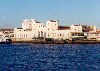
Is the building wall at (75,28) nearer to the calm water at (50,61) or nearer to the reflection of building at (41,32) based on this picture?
the reflection of building at (41,32)

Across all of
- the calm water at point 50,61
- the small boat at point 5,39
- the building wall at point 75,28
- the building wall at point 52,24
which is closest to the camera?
the calm water at point 50,61

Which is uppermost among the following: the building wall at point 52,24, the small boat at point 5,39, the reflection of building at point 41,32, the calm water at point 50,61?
the building wall at point 52,24

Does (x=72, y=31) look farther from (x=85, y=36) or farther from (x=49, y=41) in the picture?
(x=49, y=41)

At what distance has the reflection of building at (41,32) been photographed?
309 feet

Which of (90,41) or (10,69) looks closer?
(10,69)

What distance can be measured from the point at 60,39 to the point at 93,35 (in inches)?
432

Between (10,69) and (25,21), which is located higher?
(25,21)

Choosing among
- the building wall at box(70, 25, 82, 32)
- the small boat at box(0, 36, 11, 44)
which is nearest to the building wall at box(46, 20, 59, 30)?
the building wall at box(70, 25, 82, 32)

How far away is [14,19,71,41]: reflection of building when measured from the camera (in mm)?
94250

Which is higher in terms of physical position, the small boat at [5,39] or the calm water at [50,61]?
the small boat at [5,39]

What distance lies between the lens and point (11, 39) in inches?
3782

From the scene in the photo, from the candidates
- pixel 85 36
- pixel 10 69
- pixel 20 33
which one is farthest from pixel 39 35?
pixel 10 69

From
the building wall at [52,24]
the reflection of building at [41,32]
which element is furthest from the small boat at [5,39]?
the building wall at [52,24]

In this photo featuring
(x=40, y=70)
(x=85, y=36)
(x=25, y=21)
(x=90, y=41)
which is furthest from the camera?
(x=25, y=21)
